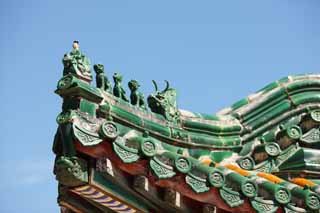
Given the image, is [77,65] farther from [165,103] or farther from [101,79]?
[165,103]

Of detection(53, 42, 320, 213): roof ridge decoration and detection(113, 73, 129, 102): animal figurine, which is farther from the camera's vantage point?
detection(113, 73, 129, 102): animal figurine

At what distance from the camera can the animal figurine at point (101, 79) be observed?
11867mm

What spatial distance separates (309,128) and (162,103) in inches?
90.6

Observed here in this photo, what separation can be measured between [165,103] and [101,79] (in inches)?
40.0

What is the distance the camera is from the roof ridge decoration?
1123 centimetres

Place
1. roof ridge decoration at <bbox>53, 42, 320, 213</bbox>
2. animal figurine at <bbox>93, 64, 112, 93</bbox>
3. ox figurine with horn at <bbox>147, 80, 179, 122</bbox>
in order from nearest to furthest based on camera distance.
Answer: roof ridge decoration at <bbox>53, 42, 320, 213</bbox> → animal figurine at <bbox>93, 64, 112, 93</bbox> → ox figurine with horn at <bbox>147, 80, 179, 122</bbox>

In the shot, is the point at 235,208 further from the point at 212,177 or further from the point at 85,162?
the point at 85,162

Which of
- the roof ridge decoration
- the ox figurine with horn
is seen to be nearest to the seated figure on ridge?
the roof ridge decoration

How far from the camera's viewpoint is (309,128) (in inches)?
537

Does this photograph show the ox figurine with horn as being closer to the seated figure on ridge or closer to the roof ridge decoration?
the roof ridge decoration

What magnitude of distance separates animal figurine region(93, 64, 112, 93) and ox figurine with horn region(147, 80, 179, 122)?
821mm

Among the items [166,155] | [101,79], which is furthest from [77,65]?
[166,155]

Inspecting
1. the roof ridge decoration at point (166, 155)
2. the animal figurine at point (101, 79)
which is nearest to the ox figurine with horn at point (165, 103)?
the roof ridge decoration at point (166, 155)

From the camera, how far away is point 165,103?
12.5 m
